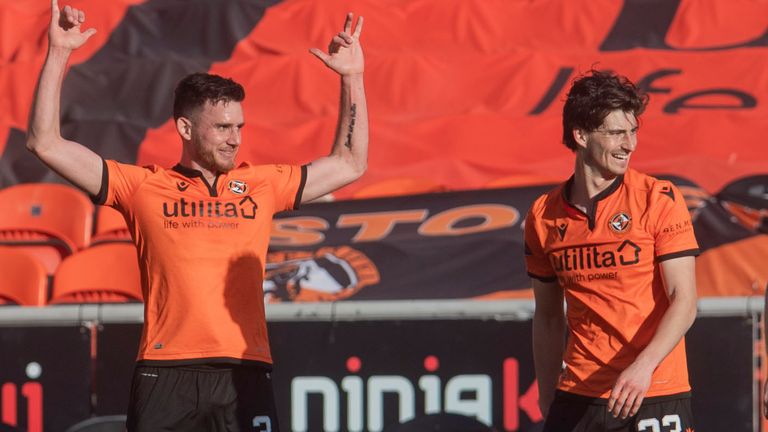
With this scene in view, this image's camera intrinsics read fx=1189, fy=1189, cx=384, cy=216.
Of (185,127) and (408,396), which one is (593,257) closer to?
(185,127)

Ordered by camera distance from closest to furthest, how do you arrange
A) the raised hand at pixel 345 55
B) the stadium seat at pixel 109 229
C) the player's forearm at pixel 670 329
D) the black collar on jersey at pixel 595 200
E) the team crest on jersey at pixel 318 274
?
1. the player's forearm at pixel 670 329
2. the black collar on jersey at pixel 595 200
3. the raised hand at pixel 345 55
4. the team crest on jersey at pixel 318 274
5. the stadium seat at pixel 109 229

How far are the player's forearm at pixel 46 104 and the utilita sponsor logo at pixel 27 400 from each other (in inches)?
85.8

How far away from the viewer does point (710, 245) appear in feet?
23.3

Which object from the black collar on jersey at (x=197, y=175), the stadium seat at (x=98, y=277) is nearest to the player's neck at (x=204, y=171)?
the black collar on jersey at (x=197, y=175)

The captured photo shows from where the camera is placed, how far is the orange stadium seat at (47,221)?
29.7 feet

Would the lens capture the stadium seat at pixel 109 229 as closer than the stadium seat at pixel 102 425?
No

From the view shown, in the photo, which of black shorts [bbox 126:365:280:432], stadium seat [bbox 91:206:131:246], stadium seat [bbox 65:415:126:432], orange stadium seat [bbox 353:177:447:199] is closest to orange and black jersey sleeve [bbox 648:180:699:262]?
black shorts [bbox 126:365:280:432]

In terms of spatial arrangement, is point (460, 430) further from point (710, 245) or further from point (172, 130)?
point (172, 130)

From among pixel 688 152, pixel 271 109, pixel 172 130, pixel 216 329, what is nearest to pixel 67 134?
pixel 172 130

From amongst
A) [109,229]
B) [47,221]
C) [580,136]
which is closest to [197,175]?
[580,136]

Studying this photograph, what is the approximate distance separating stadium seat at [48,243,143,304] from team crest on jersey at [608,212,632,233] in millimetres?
4554

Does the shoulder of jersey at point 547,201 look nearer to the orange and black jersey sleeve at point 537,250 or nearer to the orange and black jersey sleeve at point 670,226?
the orange and black jersey sleeve at point 537,250

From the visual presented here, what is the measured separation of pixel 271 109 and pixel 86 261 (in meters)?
3.52

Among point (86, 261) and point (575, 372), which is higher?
point (86, 261)
